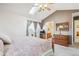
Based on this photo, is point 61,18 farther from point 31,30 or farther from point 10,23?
point 10,23

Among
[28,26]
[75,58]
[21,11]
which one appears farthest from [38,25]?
[75,58]

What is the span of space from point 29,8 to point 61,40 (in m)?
0.49

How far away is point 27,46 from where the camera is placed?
59.2 inches

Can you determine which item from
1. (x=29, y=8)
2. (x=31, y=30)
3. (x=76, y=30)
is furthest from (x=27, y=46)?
(x=76, y=30)

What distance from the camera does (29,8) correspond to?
1.52m

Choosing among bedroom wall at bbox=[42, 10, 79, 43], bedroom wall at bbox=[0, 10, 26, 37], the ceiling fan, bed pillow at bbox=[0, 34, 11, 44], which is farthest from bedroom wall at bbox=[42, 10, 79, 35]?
bed pillow at bbox=[0, 34, 11, 44]

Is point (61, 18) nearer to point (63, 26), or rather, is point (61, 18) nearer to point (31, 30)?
point (63, 26)

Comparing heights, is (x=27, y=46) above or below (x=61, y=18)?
below

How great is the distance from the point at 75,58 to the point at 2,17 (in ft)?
2.97

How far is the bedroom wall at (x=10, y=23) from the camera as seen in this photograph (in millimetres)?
1490

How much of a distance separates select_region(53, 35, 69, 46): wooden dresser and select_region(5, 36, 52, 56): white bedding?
0.08 metres

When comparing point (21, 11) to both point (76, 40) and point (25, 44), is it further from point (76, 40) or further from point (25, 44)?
point (76, 40)

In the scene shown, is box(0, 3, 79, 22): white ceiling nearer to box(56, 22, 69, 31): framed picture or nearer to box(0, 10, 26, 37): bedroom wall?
box(0, 10, 26, 37): bedroom wall

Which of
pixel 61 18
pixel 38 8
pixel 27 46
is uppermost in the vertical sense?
pixel 38 8
